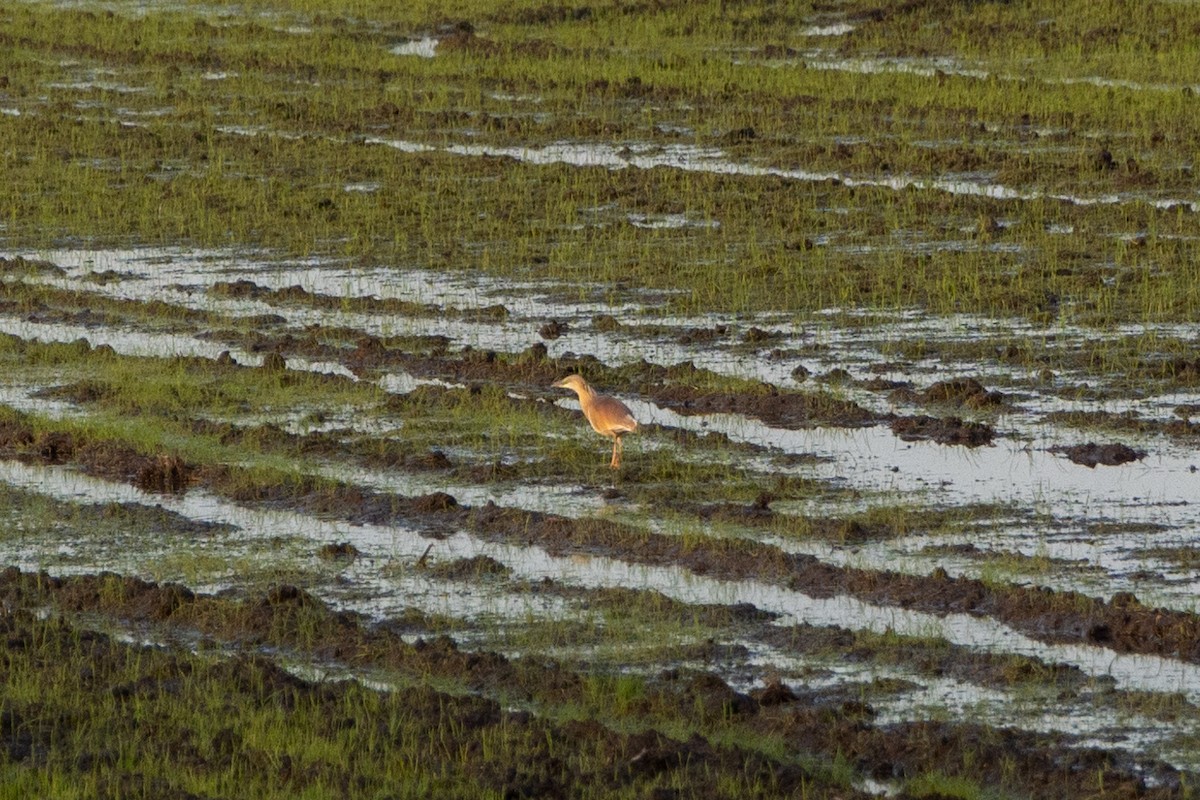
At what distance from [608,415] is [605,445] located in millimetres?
671

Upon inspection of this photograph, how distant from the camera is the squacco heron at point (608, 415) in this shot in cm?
845

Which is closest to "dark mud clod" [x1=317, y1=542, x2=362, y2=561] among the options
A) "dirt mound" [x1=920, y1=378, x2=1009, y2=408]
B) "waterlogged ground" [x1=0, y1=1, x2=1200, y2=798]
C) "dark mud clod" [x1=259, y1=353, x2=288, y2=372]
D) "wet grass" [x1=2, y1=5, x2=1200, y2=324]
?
"waterlogged ground" [x1=0, y1=1, x2=1200, y2=798]

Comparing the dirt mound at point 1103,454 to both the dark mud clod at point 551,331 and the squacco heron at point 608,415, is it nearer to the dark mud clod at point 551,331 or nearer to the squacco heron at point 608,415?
the squacco heron at point 608,415

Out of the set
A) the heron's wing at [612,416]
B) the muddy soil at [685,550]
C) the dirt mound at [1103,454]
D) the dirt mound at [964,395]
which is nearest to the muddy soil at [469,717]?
the muddy soil at [685,550]

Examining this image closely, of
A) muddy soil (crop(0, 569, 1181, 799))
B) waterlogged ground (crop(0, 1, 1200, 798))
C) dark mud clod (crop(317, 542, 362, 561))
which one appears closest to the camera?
muddy soil (crop(0, 569, 1181, 799))

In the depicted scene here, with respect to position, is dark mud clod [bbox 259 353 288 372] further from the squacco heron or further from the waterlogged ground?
the squacco heron

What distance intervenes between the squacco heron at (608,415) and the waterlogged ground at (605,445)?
8.2 inches

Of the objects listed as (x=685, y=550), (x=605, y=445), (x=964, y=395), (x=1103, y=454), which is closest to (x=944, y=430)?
(x=964, y=395)

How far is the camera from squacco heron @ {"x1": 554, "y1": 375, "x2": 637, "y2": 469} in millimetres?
8453

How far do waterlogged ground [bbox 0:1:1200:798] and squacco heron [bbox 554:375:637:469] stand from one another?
0.68 feet

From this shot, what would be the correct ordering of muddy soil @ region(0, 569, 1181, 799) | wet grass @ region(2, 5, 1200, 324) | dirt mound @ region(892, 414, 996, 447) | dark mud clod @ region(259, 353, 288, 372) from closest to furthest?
1. muddy soil @ region(0, 569, 1181, 799)
2. dirt mound @ region(892, 414, 996, 447)
3. dark mud clod @ region(259, 353, 288, 372)
4. wet grass @ region(2, 5, 1200, 324)

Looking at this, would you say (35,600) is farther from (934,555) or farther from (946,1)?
(946,1)

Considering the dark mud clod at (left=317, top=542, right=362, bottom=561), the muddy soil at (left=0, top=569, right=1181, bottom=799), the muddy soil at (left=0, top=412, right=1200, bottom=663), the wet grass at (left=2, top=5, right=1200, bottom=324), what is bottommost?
the muddy soil at (left=0, top=569, right=1181, bottom=799)

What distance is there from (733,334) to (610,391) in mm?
1278
